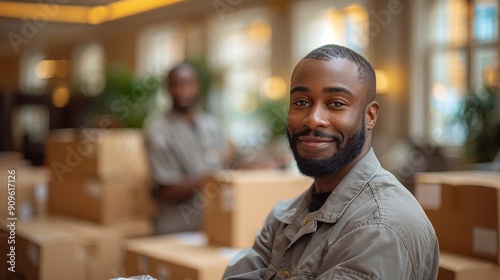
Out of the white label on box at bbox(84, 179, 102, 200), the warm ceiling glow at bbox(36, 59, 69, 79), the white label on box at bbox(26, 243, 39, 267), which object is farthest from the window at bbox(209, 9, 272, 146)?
the white label on box at bbox(26, 243, 39, 267)

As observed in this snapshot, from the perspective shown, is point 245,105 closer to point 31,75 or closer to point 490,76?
point 31,75

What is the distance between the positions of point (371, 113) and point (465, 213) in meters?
0.77

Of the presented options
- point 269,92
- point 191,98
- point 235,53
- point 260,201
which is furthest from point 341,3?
point 260,201

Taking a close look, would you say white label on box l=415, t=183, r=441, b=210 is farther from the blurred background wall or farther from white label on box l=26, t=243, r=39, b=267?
the blurred background wall

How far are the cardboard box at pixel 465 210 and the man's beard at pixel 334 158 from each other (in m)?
0.69

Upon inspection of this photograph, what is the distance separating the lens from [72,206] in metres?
3.36

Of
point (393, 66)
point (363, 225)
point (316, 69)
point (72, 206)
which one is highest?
point (393, 66)

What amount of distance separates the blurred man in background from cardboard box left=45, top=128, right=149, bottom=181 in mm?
268

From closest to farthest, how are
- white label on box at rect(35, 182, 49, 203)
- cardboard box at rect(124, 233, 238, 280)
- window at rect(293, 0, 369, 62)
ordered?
cardboard box at rect(124, 233, 238, 280), white label on box at rect(35, 182, 49, 203), window at rect(293, 0, 369, 62)

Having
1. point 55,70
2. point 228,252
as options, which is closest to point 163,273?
point 228,252

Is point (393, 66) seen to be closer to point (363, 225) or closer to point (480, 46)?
point (480, 46)

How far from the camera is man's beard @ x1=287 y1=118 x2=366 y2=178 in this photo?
137cm

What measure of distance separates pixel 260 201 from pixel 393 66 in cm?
475

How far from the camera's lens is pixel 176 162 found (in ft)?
10.5
